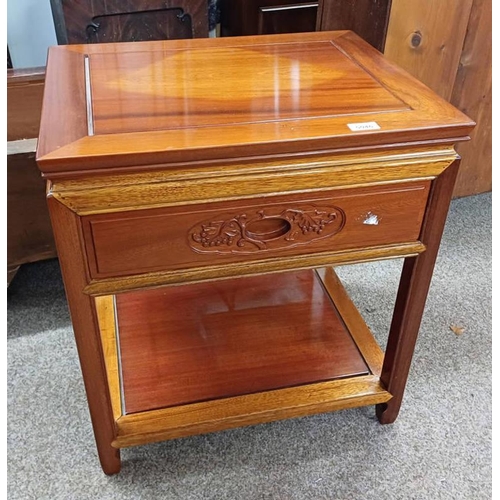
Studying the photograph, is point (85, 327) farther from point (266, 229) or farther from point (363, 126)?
point (363, 126)

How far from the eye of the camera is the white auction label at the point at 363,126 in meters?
0.67

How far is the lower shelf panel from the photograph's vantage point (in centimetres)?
89

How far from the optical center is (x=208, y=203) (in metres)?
0.67

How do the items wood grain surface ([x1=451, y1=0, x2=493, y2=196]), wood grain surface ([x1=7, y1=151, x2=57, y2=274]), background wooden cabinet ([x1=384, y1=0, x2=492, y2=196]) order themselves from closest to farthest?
1. wood grain surface ([x1=7, y1=151, x2=57, y2=274])
2. background wooden cabinet ([x1=384, y1=0, x2=492, y2=196])
3. wood grain surface ([x1=451, y1=0, x2=493, y2=196])

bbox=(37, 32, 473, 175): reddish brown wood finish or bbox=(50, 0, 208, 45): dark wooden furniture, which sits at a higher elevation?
bbox=(37, 32, 473, 175): reddish brown wood finish

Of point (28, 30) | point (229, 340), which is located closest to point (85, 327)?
point (229, 340)

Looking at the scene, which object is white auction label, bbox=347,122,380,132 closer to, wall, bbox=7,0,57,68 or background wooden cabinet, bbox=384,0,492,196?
background wooden cabinet, bbox=384,0,492,196

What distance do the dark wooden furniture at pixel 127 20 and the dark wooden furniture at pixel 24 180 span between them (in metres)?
0.30

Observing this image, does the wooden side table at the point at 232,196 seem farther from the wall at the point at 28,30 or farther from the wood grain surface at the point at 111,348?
the wall at the point at 28,30

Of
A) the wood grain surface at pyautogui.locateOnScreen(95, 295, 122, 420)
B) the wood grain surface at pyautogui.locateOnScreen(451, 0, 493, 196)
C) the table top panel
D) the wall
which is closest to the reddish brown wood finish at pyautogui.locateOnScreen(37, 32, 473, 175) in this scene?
the table top panel

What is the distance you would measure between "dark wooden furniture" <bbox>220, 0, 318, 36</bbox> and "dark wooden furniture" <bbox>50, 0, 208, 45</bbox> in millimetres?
156

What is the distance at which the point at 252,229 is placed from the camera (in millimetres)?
710

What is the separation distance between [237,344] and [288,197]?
0.41 m

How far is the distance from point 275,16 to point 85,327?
1.20 metres
